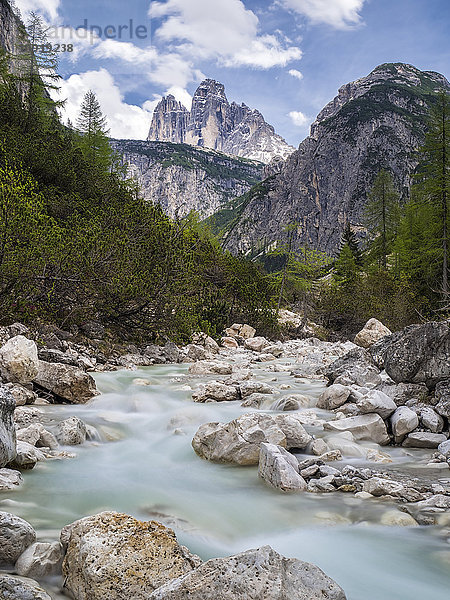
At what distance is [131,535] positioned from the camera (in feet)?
8.77

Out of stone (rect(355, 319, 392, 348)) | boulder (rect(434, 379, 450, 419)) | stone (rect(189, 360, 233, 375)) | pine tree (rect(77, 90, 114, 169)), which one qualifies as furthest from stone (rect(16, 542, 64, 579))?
pine tree (rect(77, 90, 114, 169))

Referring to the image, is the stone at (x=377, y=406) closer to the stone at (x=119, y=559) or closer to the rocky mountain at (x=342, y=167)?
the stone at (x=119, y=559)

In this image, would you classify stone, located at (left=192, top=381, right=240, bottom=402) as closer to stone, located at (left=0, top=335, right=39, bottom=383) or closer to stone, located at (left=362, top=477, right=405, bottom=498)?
stone, located at (left=0, top=335, right=39, bottom=383)

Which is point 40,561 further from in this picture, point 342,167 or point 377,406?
point 342,167

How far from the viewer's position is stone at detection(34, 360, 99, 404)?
7230mm

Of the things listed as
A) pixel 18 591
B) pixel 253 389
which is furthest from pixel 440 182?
pixel 18 591

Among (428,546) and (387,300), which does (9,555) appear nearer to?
(428,546)

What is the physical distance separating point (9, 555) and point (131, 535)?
2.53 feet

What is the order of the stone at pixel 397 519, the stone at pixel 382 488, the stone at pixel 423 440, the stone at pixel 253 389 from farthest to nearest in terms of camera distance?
the stone at pixel 253 389
the stone at pixel 423 440
the stone at pixel 382 488
the stone at pixel 397 519

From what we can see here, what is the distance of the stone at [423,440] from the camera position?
18.6ft

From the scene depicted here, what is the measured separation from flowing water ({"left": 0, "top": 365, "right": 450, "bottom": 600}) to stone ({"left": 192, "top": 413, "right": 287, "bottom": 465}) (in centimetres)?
13

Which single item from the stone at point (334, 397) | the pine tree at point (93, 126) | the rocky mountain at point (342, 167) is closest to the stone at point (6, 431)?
the stone at point (334, 397)

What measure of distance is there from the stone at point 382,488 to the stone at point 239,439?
123 cm

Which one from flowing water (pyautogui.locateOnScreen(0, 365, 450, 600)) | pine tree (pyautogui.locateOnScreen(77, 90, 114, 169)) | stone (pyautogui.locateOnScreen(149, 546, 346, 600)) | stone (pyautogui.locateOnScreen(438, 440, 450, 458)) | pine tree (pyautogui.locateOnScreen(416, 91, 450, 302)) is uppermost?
pine tree (pyautogui.locateOnScreen(77, 90, 114, 169))
